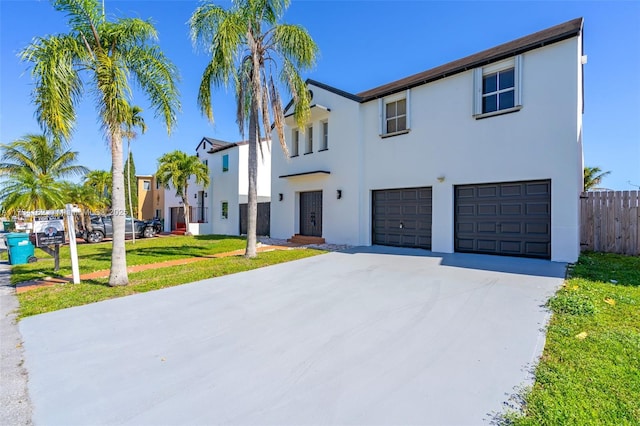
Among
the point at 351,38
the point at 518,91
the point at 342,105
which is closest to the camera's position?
the point at 518,91

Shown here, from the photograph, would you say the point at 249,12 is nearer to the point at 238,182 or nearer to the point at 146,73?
the point at 146,73

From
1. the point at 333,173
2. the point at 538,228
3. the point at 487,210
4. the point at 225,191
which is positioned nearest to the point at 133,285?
the point at 333,173

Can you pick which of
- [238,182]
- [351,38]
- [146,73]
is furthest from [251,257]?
[238,182]

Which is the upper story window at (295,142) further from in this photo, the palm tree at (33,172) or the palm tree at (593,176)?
the palm tree at (593,176)

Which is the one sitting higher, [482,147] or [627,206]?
[482,147]

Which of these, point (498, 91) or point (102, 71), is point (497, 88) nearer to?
point (498, 91)

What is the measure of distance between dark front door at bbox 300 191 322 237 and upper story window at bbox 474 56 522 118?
7617mm

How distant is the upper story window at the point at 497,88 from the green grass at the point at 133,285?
25.4 ft

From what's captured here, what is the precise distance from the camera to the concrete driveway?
2.64 metres

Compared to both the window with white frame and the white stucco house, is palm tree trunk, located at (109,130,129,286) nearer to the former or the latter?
the window with white frame

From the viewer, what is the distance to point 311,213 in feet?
→ 50.0

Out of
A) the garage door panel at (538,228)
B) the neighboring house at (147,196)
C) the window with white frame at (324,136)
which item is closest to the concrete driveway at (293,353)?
the garage door panel at (538,228)

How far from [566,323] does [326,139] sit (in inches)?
476

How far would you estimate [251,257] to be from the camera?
407 inches
